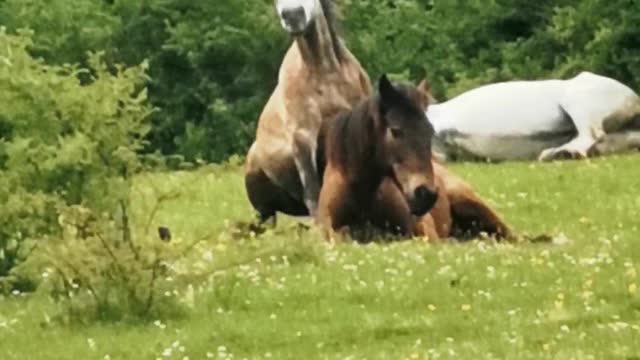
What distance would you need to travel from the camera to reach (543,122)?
86.3 ft

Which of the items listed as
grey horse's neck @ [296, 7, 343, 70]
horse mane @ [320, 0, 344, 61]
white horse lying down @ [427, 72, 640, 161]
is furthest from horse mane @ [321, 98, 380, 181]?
white horse lying down @ [427, 72, 640, 161]

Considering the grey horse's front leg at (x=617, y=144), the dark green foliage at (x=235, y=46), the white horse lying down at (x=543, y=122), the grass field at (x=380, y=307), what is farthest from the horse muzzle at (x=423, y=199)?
the dark green foliage at (x=235, y=46)

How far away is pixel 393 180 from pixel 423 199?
87 cm

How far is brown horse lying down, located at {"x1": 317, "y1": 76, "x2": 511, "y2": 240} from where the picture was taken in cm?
1545

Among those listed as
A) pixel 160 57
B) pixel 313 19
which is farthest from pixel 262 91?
pixel 313 19

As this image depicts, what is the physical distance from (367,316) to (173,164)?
688 inches

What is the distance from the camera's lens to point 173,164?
29141mm

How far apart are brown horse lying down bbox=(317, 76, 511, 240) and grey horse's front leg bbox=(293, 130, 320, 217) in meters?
0.25

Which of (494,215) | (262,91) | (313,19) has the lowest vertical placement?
(262,91)

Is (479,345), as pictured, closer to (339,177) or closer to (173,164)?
(339,177)

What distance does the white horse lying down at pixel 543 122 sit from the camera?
26.0m

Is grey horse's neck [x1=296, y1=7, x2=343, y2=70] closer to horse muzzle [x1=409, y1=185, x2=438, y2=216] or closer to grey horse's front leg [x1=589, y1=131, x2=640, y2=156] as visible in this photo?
horse muzzle [x1=409, y1=185, x2=438, y2=216]

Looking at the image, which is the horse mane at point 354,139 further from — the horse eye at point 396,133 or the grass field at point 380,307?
the grass field at point 380,307

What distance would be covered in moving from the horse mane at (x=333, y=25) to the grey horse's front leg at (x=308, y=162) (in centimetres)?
93
